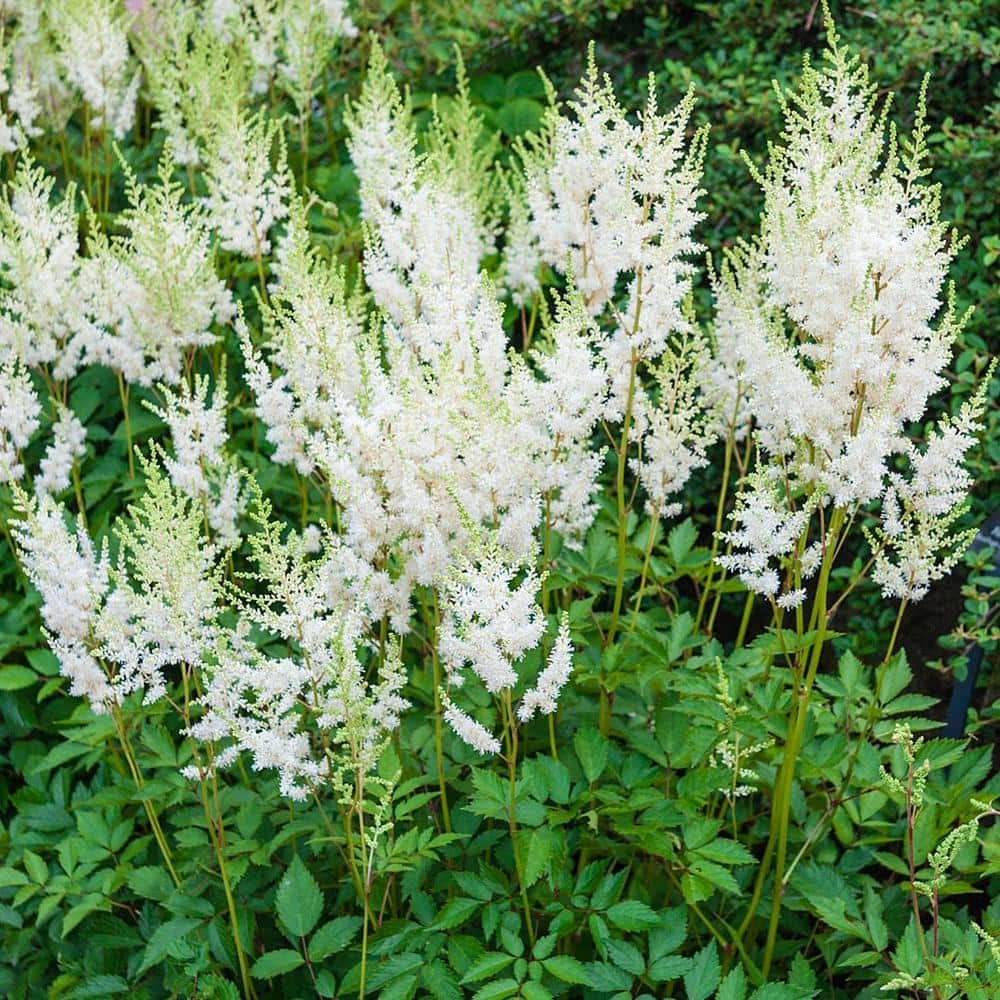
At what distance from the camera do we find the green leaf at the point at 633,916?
2473 mm

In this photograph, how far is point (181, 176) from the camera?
223 inches

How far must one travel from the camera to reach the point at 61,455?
12.4ft

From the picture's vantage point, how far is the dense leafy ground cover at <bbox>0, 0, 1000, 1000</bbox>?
2.39 meters

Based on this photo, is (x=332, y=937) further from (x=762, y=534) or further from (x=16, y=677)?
(x=16, y=677)

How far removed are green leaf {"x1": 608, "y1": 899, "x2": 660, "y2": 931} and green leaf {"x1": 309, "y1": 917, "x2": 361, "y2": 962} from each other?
1.87 ft

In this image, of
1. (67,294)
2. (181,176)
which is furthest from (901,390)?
(181,176)

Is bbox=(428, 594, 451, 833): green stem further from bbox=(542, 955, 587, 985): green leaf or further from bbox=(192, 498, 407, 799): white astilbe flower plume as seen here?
bbox=(542, 955, 587, 985): green leaf

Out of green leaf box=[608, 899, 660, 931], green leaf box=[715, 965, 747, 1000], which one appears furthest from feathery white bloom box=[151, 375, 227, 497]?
green leaf box=[715, 965, 747, 1000]

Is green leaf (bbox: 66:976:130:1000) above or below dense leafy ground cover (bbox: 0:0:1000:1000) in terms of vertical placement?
below

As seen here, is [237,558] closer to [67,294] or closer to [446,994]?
[67,294]

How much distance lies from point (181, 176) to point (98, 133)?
0.43m

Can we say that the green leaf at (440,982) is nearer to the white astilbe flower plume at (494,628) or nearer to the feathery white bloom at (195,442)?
the white astilbe flower plume at (494,628)

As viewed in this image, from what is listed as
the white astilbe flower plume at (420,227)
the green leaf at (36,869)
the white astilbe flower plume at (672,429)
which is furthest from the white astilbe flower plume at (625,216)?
the green leaf at (36,869)

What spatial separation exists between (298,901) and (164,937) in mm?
350
